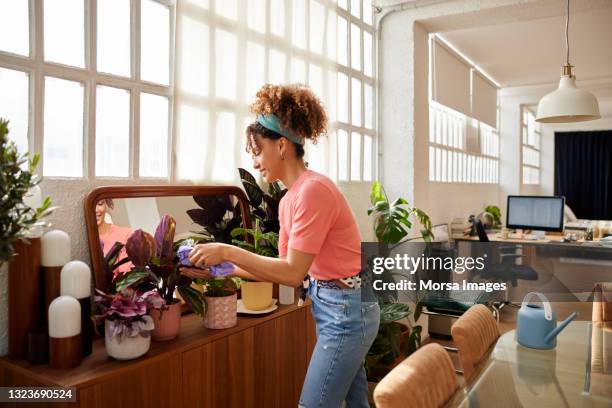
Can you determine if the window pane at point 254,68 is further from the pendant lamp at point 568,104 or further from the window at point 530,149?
the window at point 530,149

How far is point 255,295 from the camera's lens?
205cm

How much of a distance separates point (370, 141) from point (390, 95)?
413 millimetres

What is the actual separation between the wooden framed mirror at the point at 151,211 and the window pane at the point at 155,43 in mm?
480

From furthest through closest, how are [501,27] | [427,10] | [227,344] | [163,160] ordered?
[501,27] < [427,10] < [163,160] < [227,344]

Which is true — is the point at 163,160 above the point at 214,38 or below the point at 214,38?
below

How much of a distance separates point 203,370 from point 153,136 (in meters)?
0.97

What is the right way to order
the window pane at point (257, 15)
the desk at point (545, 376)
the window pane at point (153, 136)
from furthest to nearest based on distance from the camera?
the window pane at point (257, 15) < the window pane at point (153, 136) < the desk at point (545, 376)

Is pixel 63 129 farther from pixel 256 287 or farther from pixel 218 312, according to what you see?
pixel 256 287

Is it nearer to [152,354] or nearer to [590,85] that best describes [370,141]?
[152,354]

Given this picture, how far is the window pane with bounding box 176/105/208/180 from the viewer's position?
6.93ft

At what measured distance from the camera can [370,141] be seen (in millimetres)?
3834

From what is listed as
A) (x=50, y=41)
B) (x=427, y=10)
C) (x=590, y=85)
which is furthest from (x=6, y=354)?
(x=590, y=85)

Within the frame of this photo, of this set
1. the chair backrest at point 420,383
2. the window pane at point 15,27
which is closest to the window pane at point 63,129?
the window pane at point 15,27

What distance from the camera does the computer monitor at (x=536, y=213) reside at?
5.49 m
